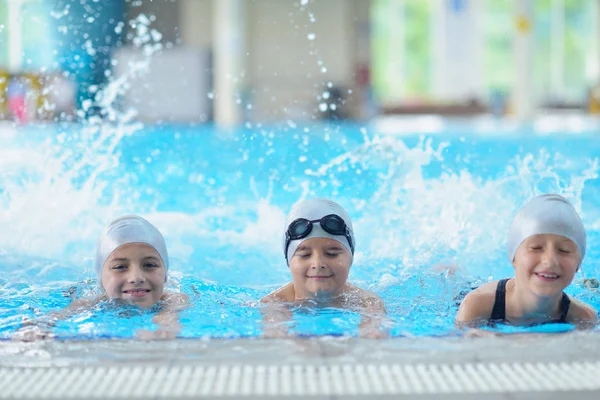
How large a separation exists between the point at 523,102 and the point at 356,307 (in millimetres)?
12671

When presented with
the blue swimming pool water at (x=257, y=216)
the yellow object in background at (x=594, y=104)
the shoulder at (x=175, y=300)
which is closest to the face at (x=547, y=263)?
the blue swimming pool water at (x=257, y=216)

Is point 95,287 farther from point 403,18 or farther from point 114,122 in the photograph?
point 403,18

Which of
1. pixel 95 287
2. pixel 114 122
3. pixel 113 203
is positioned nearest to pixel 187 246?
pixel 113 203

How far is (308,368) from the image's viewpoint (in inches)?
111

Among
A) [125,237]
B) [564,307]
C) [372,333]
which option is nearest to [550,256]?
[564,307]

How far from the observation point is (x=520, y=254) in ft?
Answer: 12.2

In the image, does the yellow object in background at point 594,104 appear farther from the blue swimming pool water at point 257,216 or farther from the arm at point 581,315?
the arm at point 581,315

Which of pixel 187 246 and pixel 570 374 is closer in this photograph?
pixel 570 374

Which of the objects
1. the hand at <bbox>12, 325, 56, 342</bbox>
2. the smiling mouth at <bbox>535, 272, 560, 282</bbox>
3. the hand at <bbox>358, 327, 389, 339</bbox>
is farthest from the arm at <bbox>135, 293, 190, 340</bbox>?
the smiling mouth at <bbox>535, 272, 560, 282</bbox>

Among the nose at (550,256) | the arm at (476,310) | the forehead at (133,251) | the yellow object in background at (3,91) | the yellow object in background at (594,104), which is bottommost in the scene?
the arm at (476,310)

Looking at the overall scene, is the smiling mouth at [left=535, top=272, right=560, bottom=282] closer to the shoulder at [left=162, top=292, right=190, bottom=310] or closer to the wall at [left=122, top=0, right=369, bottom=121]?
the shoulder at [left=162, top=292, right=190, bottom=310]

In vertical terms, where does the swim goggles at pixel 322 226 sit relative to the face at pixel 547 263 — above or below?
above

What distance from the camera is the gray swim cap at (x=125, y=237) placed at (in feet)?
13.7

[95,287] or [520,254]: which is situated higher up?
[520,254]
